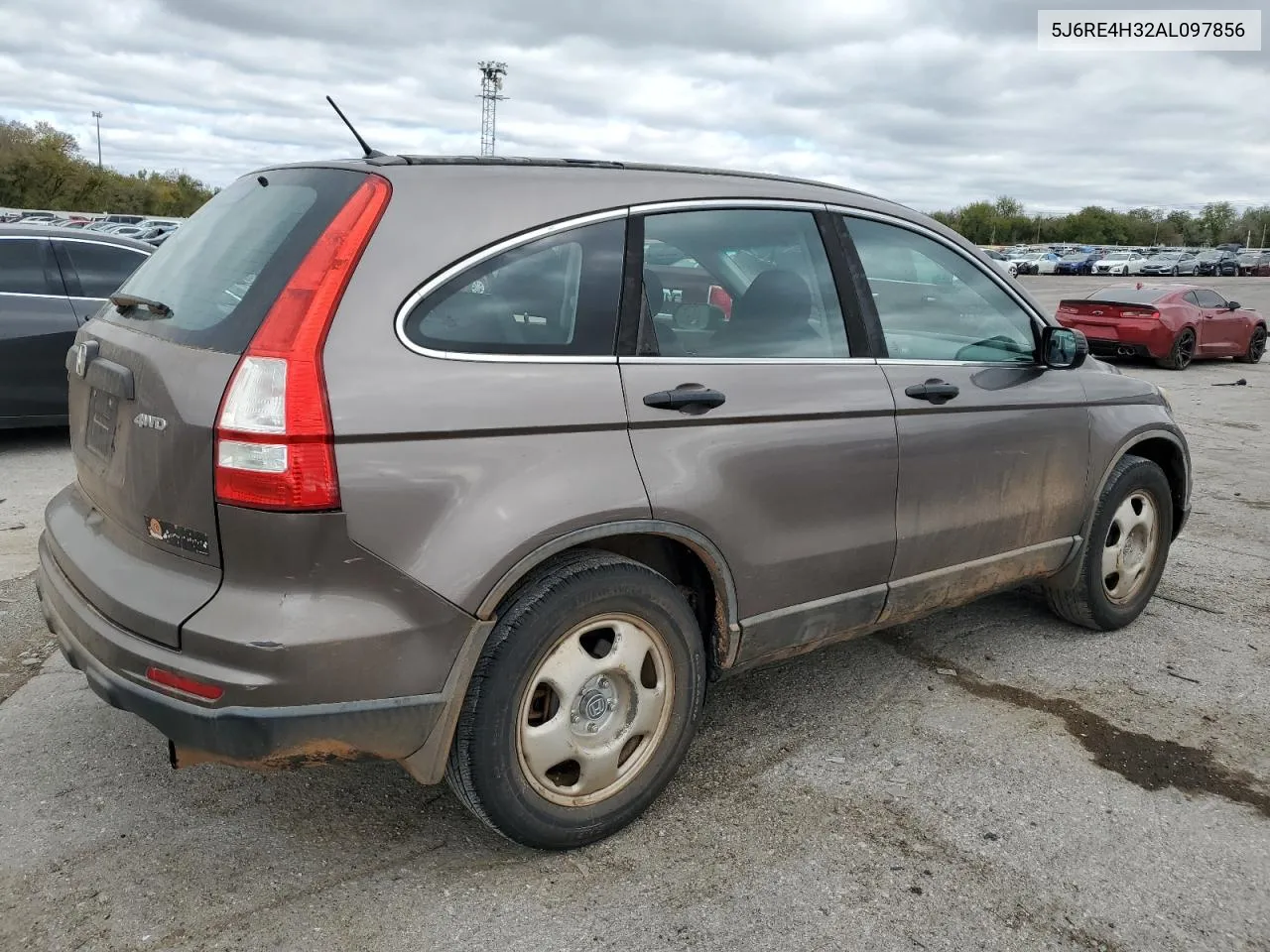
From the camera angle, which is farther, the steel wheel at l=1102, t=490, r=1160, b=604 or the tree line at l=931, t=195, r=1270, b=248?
the tree line at l=931, t=195, r=1270, b=248

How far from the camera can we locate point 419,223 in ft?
8.16

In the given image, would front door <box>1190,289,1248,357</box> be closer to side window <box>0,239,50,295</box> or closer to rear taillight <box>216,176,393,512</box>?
side window <box>0,239,50,295</box>

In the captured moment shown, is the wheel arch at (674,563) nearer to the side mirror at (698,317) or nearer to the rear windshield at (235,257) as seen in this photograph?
the side mirror at (698,317)

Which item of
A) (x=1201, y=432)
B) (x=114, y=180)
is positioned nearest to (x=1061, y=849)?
(x=1201, y=432)

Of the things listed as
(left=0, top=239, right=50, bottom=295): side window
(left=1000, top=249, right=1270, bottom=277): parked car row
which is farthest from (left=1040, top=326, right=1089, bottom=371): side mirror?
(left=1000, top=249, right=1270, bottom=277): parked car row

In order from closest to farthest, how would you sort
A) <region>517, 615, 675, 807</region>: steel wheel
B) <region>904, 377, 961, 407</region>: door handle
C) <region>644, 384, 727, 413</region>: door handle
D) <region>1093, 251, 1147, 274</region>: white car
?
<region>517, 615, 675, 807</region>: steel wheel, <region>644, 384, 727, 413</region>: door handle, <region>904, 377, 961, 407</region>: door handle, <region>1093, 251, 1147, 274</region>: white car

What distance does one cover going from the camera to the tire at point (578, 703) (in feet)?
8.20

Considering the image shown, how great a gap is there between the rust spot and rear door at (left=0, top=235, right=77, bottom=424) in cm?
574

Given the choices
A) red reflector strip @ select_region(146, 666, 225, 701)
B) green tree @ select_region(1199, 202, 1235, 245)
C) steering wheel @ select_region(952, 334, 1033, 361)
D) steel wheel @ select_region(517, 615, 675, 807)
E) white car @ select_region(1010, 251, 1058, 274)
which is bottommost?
steel wheel @ select_region(517, 615, 675, 807)

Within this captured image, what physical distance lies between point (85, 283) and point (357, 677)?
6.58 metres

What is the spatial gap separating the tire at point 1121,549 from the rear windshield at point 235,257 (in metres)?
3.26

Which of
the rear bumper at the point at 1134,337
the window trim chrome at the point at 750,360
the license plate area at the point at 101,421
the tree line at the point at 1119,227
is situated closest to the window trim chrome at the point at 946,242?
the window trim chrome at the point at 750,360

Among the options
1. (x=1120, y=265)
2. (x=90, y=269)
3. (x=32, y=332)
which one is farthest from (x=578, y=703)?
(x=1120, y=265)

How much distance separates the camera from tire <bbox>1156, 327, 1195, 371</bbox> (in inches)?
642
